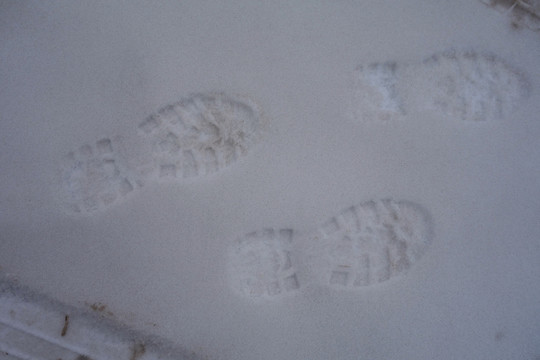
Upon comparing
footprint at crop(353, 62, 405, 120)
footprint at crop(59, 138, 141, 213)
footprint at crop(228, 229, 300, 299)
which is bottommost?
footprint at crop(228, 229, 300, 299)

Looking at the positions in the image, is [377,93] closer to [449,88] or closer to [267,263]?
[449,88]

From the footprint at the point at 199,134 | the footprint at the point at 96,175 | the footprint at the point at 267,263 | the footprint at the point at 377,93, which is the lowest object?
the footprint at the point at 267,263

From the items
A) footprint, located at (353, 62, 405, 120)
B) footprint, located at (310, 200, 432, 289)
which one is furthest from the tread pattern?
footprint, located at (310, 200, 432, 289)

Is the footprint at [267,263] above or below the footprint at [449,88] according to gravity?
below

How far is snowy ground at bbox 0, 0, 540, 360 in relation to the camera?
117cm

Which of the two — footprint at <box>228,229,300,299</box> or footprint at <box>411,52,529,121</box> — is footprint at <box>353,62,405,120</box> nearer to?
footprint at <box>411,52,529,121</box>

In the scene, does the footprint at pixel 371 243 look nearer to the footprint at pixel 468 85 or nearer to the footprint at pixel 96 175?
the footprint at pixel 468 85

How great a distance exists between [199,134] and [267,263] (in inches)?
20.0

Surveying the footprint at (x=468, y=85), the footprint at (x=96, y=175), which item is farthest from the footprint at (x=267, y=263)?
the footprint at (x=468, y=85)

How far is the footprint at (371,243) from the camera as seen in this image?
1162 millimetres

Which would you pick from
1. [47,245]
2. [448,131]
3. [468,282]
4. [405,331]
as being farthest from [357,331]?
[47,245]

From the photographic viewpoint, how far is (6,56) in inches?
46.5

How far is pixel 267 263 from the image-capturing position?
117 centimetres

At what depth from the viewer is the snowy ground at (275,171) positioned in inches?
46.0
